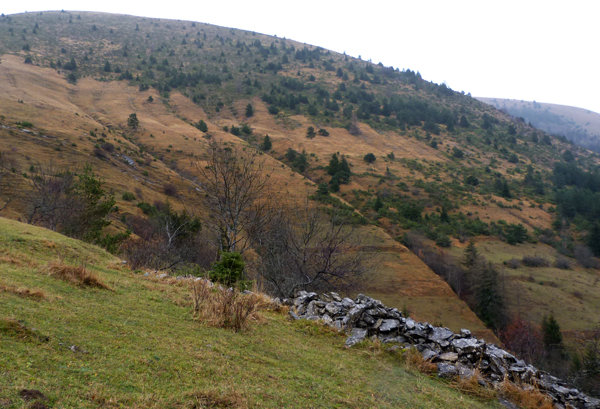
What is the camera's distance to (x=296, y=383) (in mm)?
4750

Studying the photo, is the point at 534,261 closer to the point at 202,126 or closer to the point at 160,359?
the point at 160,359

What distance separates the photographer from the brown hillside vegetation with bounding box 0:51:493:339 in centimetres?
2917

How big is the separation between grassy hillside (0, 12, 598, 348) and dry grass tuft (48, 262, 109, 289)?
15.7 m

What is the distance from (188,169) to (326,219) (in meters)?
23.3

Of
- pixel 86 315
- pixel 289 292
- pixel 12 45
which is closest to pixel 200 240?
pixel 289 292

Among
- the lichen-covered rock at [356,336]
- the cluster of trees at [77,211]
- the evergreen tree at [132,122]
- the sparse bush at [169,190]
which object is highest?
the lichen-covered rock at [356,336]

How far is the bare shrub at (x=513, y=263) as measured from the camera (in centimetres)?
4036

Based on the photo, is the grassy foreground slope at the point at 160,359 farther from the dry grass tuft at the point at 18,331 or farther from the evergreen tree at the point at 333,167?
the evergreen tree at the point at 333,167

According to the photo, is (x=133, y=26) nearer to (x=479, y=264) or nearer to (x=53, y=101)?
(x=53, y=101)

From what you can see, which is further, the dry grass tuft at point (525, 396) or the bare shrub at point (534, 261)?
the bare shrub at point (534, 261)

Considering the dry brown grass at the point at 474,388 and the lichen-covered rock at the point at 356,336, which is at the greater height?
the dry brown grass at the point at 474,388

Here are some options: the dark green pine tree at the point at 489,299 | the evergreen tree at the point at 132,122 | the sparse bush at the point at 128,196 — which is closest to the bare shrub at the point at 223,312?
the sparse bush at the point at 128,196

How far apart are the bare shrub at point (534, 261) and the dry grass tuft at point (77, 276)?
47726mm

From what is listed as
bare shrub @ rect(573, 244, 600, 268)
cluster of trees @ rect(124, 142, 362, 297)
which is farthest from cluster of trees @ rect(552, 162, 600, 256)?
cluster of trees @ rect(124, 142, 362, 297)
